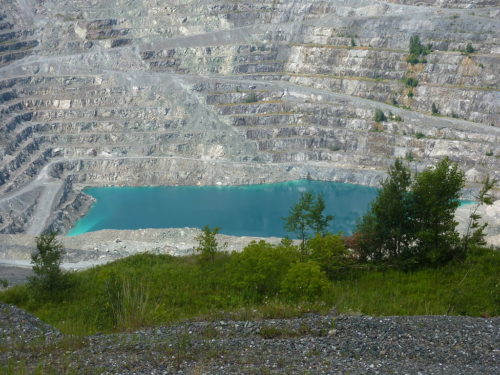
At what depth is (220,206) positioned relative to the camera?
64.4m

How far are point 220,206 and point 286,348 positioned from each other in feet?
168

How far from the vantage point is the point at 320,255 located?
24.4 metres

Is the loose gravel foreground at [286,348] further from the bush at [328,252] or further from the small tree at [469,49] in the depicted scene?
the small tree at [469,49]

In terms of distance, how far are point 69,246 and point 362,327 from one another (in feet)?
135

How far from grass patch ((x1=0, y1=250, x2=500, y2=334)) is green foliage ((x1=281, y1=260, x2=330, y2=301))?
0.31m

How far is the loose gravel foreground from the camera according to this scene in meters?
12.2

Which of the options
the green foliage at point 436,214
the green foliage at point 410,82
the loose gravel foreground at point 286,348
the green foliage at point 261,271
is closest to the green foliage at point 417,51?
the green foliage at point 410,82

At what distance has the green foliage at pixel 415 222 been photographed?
79.9 ft

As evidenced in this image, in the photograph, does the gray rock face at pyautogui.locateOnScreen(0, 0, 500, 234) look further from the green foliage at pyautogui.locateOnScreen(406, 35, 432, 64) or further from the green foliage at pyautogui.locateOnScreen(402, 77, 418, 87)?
the green foliage at pyautogui.locateOnScreen(406, 35, 432, 64)

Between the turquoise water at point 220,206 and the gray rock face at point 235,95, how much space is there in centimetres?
195

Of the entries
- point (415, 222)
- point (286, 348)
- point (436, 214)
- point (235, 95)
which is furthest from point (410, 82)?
point (286, 348)

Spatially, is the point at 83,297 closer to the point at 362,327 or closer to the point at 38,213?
the point at 362,327

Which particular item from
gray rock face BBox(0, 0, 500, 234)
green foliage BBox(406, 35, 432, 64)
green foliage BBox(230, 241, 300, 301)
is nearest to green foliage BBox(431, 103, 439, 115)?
gray rock face BBox(0, 0, 500, 234)

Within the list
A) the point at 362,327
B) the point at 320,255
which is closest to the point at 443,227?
the point at 320,255
